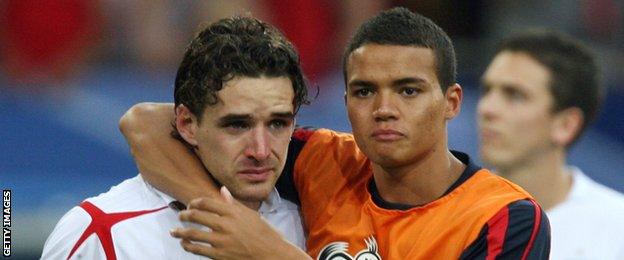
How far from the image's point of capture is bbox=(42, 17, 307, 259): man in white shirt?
333 cm

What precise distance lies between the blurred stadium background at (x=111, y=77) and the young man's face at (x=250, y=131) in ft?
11.9

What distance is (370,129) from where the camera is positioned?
11.2 ft

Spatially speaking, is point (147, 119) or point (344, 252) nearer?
point (344, 252)

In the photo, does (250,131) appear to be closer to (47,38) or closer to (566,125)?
(566,125)

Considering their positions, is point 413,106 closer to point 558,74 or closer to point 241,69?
point 241,69

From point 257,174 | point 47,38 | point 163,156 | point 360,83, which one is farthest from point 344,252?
point 47,38

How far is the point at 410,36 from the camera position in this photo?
3.45m

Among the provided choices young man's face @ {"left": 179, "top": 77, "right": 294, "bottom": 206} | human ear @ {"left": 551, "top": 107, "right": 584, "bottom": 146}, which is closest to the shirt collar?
young man's face @ {"left": 179, "top": 77, "right": 294, "bottom": 206}

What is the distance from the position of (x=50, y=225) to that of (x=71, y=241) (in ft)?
11.8

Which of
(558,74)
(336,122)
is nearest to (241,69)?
(558,74)

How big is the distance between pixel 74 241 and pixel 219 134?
506 millimetres

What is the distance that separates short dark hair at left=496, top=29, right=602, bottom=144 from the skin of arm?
3.18 m

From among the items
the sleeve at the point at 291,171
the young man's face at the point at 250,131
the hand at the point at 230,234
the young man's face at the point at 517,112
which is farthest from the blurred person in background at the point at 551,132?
the hand at the point at 230,234

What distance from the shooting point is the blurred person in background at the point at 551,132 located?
5.97 metres
